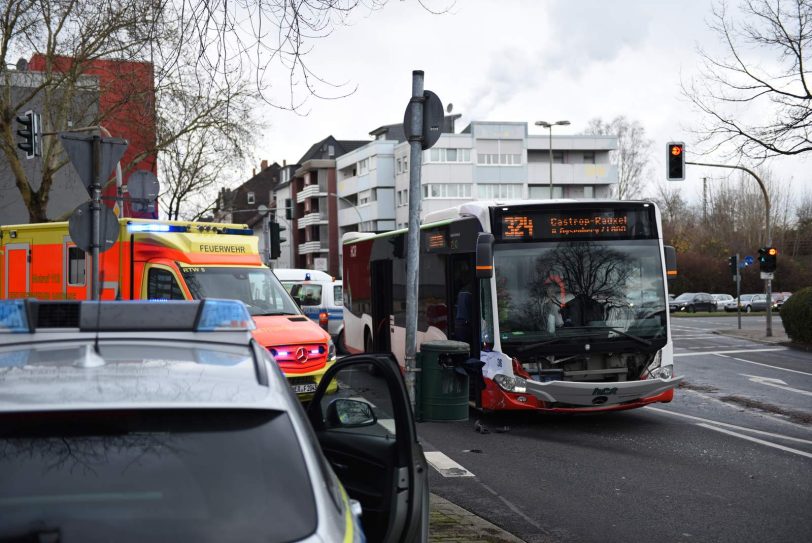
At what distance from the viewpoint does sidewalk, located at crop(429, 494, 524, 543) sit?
6574 millimetres

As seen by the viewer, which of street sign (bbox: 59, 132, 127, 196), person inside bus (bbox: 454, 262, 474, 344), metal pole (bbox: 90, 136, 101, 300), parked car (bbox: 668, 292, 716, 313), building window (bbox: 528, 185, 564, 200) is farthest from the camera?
building window (bbox: 528, 185, 564, 200)

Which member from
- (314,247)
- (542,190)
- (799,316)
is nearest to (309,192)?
(314,247)

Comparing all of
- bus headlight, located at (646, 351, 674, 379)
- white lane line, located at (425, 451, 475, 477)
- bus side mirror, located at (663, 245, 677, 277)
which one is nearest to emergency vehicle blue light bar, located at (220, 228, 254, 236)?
white lane line, located at (425, 451, 475, 477)

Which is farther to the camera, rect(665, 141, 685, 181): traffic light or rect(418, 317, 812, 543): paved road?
rect(665, 141, 685, 181): traffic light

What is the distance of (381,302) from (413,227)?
10.6 meters

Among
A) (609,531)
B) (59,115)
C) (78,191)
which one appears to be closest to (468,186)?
(78,191)

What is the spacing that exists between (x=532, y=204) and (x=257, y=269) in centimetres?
454

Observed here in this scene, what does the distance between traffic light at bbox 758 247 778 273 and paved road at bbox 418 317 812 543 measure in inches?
713

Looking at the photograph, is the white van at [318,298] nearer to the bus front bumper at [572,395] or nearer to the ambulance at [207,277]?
the ambulance at [207,277]

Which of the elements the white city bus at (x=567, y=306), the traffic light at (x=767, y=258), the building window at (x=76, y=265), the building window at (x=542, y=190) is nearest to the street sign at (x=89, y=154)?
the building window at (x=76, y=265)

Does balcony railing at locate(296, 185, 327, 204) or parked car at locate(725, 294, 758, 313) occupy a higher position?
balcony railing at locate(296, 185, 327, 204)

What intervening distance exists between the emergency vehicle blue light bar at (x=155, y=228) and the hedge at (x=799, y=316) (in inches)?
829

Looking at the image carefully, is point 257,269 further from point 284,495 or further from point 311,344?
point 284,495

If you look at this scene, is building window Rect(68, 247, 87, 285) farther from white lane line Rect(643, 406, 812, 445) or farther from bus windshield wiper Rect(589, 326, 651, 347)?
white lane line Rect(643, 406, 812, 445)
